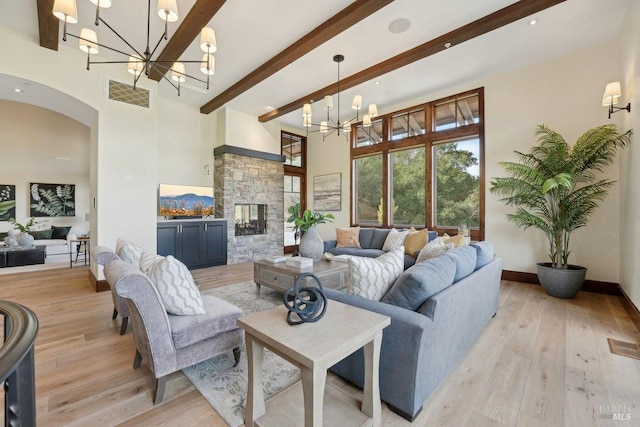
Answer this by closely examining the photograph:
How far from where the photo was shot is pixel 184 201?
563 cm

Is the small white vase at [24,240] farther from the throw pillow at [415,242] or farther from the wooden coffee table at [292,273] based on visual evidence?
the throw pillow at [415,242]

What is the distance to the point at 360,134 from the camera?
6602 millimetres

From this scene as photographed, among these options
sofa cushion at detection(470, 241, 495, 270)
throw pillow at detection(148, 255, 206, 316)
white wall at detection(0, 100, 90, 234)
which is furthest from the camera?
white wall at detection(0, 100, 90, 234)

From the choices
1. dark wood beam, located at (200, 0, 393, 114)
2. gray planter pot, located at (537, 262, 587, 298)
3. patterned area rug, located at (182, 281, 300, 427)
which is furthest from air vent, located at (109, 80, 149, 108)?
gray planter pot, located at (537, 262, 587, 298)

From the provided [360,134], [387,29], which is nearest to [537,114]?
[387,29]

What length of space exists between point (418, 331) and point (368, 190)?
5.19m

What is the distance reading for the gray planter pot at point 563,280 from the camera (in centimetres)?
346

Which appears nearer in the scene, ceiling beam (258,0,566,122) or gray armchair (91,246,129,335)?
gray armchair (91,246,129,335)

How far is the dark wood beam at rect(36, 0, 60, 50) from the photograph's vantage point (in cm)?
288

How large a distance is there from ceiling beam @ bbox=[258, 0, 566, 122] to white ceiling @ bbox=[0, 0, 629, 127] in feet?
0.27

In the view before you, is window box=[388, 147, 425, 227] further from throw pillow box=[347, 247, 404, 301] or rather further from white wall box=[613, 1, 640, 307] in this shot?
throw pillow box=[347, 247, 404, 301]

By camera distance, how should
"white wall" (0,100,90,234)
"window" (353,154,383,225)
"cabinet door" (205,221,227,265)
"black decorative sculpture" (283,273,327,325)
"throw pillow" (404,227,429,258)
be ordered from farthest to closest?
1. "white wall" (0,100,90,234)
2. "window" (353,154,383,225)
3. "cabinet door" (205,221,227,265)
4. "throw pillow" (404,227,429,258)
5. "black decorative sculpture" (283,273,327,325)

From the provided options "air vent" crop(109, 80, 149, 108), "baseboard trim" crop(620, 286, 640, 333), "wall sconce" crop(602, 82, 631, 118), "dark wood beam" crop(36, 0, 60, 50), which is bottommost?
"baseboard trim" crop(620, 286, 640, 333)

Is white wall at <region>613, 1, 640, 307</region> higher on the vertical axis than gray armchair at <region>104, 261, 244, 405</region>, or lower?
higher
